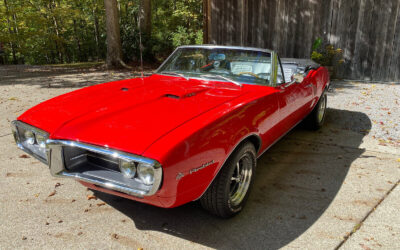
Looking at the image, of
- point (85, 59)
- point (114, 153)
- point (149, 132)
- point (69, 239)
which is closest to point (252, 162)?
point (149, 132)

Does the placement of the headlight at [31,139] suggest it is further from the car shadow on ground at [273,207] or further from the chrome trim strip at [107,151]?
the car shadow on ground at [273,207]

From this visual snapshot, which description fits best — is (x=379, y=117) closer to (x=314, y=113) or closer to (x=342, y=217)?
(x=314, y=113)

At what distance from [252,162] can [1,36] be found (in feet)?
78.8

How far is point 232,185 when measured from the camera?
10.2ft

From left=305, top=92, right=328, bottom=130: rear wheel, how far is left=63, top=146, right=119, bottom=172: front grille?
378 cm

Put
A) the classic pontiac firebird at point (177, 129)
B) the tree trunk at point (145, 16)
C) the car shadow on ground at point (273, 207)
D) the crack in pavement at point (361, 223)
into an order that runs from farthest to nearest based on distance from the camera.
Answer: the tree trunk at point (145, 16) → the car shadow on ground at point (273, 207) → the crack in pavement at point (361, 223) → the classic pontiac firebird at point (177, 129)

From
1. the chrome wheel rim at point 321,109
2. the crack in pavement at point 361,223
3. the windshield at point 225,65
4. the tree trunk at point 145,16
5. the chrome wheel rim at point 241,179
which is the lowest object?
the crack in pavement at point 361,223

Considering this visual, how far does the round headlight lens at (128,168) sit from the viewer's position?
2373 mm

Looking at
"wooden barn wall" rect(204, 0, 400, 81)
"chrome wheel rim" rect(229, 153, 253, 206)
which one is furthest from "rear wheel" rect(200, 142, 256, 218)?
"wooden barn wall" rect(204, 0, 400, 81)

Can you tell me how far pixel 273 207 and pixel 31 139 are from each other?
244 cm

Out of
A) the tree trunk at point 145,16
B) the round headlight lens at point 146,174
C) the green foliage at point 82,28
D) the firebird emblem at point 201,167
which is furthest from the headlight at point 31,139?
the tree trunk at point 145,16

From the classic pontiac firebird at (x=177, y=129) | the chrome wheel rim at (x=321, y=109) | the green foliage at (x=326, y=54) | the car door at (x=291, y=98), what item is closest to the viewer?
the classic pontiac firebird at (x=177, y=129)

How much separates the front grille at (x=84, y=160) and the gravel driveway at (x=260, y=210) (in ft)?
2.05

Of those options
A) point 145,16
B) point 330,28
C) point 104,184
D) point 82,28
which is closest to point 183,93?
point 104,184
